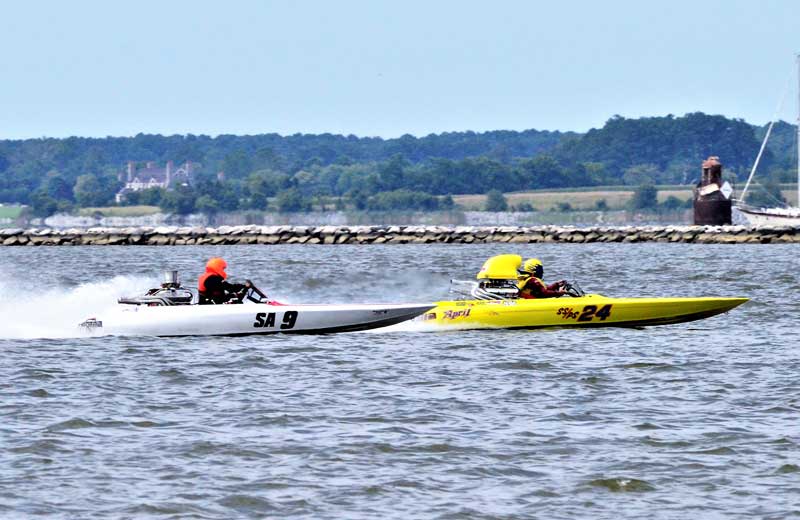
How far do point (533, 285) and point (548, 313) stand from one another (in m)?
0.57

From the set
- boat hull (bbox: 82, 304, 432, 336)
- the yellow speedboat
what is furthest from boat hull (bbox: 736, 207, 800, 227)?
boat hull (bbox: 82, 304, 432, 336)

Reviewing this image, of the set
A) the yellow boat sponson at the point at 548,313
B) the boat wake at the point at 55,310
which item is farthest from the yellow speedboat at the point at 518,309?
the boat wake at the point at 55,310


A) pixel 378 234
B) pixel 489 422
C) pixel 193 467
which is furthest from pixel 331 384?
pixel 378 234

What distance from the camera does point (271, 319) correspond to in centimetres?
2716

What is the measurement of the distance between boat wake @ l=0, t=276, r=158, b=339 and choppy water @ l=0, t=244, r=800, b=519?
0.08 meters

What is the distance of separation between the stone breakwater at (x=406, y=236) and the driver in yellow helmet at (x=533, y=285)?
62.6 metres

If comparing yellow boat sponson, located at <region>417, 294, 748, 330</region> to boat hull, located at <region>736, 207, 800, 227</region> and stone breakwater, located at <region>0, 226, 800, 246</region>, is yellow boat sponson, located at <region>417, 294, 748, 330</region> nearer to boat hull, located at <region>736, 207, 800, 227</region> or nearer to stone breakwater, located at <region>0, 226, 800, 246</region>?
stone breakwater, located at <region>0, 226, 800, 246</region>

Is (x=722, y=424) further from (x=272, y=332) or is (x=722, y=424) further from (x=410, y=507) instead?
(x=272, y=332)

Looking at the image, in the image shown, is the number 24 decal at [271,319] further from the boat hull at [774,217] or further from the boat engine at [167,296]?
the boat hull at [774,217]

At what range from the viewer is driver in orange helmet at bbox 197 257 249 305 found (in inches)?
1051

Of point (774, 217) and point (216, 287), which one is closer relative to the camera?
point (216, 287)

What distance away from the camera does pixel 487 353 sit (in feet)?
82.1

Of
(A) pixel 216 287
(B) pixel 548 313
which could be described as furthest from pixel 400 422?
(B) pixel 548 313

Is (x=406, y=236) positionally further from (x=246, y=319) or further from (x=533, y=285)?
(x=246, y=319)
